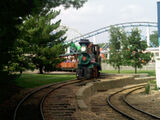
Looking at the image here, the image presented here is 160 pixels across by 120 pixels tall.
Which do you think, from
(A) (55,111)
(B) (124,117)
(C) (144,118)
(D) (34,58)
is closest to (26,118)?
(A) (55,111)

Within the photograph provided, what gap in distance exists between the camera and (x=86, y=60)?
22.1 metres

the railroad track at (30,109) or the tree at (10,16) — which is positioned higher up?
the tree at (10,16)

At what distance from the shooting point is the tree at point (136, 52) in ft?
104

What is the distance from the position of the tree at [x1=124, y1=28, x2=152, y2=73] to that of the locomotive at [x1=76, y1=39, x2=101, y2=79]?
427 inches

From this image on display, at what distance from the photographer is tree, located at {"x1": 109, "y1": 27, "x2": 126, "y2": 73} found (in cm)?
3519

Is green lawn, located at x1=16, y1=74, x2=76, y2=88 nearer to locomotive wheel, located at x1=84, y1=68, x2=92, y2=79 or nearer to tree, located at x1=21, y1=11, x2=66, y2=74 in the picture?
locomotive wheel, located at x1=84, y1=68, x2=92, y2=79

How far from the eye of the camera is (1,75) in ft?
27.0

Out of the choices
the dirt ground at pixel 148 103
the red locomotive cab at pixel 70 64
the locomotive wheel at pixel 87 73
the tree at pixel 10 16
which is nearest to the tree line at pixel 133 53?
the red locomotive cab at pixel 70 64

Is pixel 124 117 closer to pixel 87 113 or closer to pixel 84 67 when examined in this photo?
pixel 87 113

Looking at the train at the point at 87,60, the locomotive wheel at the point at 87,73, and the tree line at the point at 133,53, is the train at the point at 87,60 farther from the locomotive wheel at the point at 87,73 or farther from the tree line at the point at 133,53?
the tree line at the point at 133,53

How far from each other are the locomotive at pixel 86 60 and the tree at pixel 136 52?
1085cm

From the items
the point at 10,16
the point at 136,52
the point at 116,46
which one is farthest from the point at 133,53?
the point at 10,16

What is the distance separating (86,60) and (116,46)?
1720 cm

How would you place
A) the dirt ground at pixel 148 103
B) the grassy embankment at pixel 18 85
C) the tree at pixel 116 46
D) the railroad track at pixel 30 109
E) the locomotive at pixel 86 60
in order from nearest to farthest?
the railroad track at pixel 30 109, the grassy embankment at pixel 18 85, the dirt ground at pixel 148 103, the locomotive at pixel 86 60, the tree at pixel 116 46
